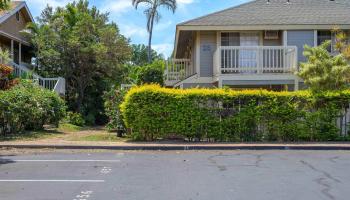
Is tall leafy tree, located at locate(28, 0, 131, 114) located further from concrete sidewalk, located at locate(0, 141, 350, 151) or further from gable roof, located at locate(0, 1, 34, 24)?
concrete sidewalk, located at locate(0, 141, 350, 151)

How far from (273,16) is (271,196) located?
54.0 ft

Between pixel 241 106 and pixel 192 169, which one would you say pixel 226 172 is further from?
pixel 241 106

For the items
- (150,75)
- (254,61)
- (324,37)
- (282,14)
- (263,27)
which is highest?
(282,14)

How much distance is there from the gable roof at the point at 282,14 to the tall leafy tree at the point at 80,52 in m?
8.03

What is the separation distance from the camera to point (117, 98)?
19.4 m

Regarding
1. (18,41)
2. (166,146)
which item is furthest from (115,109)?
(18,41)

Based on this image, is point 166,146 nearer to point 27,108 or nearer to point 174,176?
point 174,176

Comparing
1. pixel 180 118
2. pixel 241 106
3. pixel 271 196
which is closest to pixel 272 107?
pixel 241 106

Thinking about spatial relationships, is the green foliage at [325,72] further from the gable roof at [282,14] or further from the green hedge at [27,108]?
the green hedge at [27,108]

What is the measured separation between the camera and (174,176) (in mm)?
9641

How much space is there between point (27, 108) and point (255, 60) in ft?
32.8

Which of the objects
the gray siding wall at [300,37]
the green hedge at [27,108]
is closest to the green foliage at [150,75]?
the green hedge at [27,108]

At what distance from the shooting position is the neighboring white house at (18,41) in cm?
2677

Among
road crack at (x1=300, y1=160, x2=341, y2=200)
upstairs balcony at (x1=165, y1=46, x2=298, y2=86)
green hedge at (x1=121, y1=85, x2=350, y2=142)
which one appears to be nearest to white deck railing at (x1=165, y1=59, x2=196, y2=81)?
upstairs balcony at (x1=165, y1=46, x2=298, y2=86)
